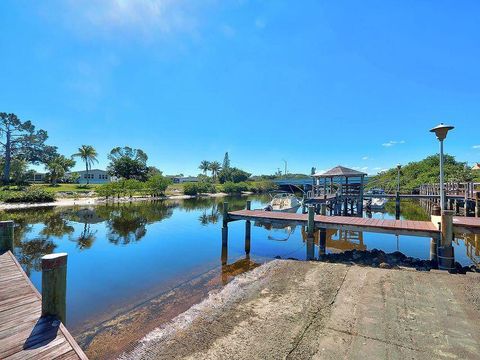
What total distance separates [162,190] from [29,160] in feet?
124

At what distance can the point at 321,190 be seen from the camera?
2439 cm

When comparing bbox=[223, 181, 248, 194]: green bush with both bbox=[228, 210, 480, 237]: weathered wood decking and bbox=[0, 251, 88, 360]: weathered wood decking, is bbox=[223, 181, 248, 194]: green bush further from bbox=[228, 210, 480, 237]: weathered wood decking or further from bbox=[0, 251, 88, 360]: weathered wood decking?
bbox=[0, 251, 88, 360]: weathered wood decking

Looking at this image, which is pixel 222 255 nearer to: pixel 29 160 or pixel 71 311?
pixel 71 311

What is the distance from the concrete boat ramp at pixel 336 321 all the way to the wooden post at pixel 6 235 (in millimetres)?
4107

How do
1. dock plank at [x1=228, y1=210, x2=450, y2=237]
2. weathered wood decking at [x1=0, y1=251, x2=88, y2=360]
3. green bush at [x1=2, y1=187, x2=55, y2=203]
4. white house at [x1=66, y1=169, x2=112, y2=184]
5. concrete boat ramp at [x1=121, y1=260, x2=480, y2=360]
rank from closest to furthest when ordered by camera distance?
weathered wood decking at [x1=0, y1=251, x2=88, y2=360]
concrete boat ramp at [x1=121, y1=260, x2=480, y2=360]
dock plank at [x1=228, y1=210, x2=450, y2=237]
green bush at [x1=2, y1=187, x2=55, y2=203]
white house at [x1=66, y1=169, x2=112, y2=184]

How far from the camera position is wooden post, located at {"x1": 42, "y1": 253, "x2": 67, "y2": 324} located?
10.8 feet

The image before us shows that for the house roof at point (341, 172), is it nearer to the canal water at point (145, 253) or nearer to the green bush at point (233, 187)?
the canal water at point (145, 253)

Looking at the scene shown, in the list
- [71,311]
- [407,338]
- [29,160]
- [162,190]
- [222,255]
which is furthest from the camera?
[29,160]

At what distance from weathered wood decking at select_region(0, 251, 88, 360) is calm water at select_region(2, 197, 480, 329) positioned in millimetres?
2999

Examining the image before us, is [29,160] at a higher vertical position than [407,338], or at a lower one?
higher

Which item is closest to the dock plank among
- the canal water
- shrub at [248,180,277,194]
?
the canal water

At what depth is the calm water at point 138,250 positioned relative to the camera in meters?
8.29

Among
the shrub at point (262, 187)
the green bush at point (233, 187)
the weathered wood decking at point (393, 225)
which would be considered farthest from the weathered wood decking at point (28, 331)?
the shrub at point (262, 187)

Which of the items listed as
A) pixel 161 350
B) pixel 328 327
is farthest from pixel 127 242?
pixel 328 327
